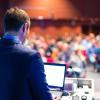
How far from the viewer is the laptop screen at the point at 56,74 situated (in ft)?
12.3

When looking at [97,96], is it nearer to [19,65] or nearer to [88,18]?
[19,65]

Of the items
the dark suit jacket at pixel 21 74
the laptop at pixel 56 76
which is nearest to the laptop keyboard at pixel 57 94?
the laptop at pixel 56 76

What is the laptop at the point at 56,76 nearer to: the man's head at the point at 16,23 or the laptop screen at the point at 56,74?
the laptop screen at the point at 56,74

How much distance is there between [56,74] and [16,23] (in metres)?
1.73

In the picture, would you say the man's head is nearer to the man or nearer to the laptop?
the man

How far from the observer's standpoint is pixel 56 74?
3.80 meters

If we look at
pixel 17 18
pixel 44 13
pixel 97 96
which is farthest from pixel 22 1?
pixel 17 18

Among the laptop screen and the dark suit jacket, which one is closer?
the dark suit jacket

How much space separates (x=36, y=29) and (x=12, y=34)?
15.6 metres

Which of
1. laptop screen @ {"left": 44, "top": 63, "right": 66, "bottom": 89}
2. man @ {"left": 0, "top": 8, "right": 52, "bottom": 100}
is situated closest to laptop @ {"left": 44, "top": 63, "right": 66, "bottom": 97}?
laptop screen @ {"left": 44, "top": 63, "right": 66, "bottom": 89}

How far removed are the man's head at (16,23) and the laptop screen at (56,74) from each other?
1.64 meters

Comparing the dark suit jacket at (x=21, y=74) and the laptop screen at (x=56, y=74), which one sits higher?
the dark suit jacket at (x=21, y=74)

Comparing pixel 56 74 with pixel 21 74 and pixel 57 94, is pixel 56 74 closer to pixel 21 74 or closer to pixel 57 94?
pixel 57 94

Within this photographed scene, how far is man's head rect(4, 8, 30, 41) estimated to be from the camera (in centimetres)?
215
